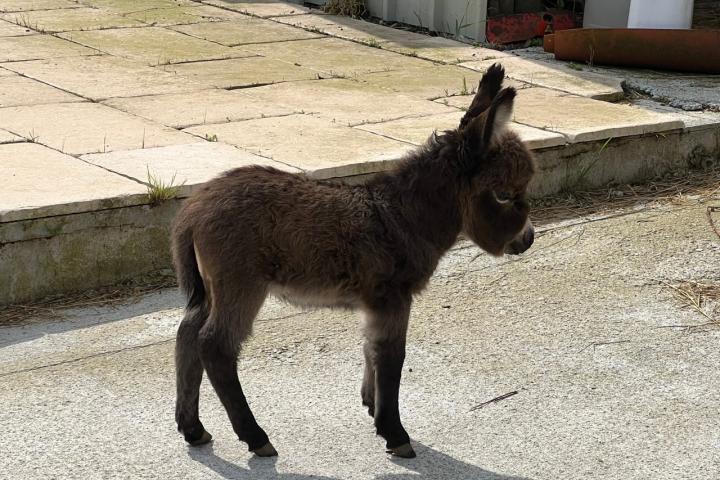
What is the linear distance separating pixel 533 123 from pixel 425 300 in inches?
79.7

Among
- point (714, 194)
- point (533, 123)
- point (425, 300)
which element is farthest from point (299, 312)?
point (714, 194)

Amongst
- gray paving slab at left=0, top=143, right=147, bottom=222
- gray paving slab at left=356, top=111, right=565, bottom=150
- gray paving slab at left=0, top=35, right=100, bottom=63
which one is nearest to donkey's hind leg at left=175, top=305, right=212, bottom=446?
gray paving slab at left=0, top=143, right=147, bottom=222

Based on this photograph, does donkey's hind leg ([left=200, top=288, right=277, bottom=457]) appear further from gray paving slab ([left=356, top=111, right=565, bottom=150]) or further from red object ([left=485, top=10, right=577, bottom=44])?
red object ([left=485, top=10, right=577, bottom=44])

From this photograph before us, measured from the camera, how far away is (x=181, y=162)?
20.2ft

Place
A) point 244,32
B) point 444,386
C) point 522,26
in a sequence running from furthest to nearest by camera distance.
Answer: point 522,26 < point 244,32 < point 444,386

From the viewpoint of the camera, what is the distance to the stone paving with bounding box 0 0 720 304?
6188 millimetres

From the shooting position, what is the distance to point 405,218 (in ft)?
13.7

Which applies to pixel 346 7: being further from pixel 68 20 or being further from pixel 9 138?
pixel 9 138

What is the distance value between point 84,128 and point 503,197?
334 cm

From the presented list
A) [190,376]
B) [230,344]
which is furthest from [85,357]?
[230,344]

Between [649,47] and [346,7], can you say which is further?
[346,7]

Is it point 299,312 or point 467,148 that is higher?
point 467,148

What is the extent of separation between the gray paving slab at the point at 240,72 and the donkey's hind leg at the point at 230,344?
428 cm

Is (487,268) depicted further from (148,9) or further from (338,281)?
(148,9)
